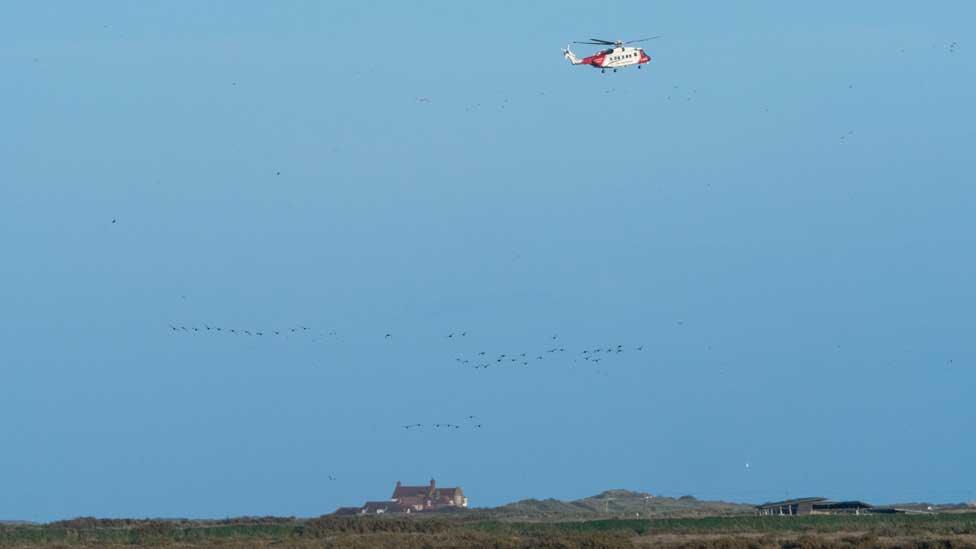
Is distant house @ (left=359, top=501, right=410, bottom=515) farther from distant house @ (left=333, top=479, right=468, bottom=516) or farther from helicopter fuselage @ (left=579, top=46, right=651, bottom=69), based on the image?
helicopter fuselage @ (left=579, top=46, right=651, bottom=69)

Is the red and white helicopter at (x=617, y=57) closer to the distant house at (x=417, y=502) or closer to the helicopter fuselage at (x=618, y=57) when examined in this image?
the helicopter fuselage at (x=618, y=57)

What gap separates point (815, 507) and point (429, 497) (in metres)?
48.1

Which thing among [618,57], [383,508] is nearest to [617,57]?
[618,57]

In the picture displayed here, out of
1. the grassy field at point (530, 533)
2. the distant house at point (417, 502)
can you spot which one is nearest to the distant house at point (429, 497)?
the distant house at point (417, 502)

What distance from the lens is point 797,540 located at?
7175 cm

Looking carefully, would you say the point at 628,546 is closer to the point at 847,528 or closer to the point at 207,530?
the point at 847,528

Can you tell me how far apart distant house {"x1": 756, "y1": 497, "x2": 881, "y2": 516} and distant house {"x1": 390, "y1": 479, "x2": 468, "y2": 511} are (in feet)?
136

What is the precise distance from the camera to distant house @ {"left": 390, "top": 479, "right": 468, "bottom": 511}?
138375 mm

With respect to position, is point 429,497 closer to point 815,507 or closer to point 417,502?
point 417,502

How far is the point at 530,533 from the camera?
3275 inches

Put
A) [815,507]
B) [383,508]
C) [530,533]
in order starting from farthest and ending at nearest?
[383,508]
[815,507]
[530,533]

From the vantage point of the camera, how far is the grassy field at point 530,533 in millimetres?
71750

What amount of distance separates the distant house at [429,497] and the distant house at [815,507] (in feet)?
136

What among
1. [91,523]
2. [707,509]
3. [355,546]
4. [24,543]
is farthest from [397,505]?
[355,546]
